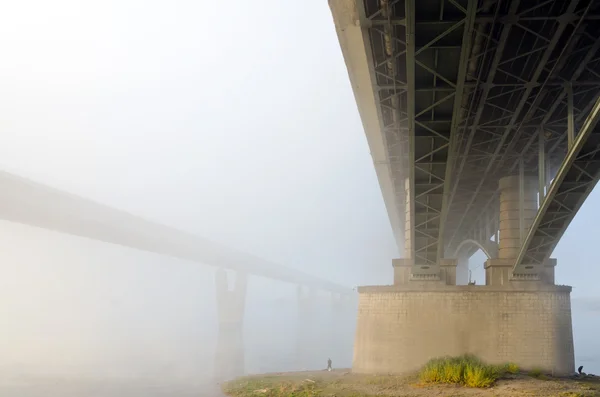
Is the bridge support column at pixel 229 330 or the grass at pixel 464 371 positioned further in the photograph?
the bridge support column at pixel 229 330

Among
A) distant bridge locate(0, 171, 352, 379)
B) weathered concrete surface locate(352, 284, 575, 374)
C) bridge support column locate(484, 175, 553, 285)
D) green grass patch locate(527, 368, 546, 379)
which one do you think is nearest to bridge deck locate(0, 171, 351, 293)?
distant bridge locate(0, 171, 352, 379)

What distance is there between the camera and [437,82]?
46.0 ft

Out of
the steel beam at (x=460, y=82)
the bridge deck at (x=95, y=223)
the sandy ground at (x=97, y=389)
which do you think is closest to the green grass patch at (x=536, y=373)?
the steel beam at (x=460, y=82)

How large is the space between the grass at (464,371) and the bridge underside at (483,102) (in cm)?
378

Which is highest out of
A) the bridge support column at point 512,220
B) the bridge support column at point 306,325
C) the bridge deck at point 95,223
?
the bridge deck at point 95,223

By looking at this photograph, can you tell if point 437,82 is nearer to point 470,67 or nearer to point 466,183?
point 470,67

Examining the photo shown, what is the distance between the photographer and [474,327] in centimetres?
2069

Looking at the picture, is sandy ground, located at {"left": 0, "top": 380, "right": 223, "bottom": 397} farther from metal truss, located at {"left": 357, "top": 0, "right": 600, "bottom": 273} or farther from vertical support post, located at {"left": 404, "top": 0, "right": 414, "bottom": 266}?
metal truss, located at {"left": 357, "top": 0, "right": 600, "bottom": 273}

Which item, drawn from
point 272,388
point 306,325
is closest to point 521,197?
point 272,388

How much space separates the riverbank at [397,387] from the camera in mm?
15547

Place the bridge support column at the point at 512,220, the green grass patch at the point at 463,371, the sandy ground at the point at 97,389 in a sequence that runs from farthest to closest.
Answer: the sandy ground at the point at 97,389 → the bridge support column at the point at 512,220 → the green grass patch at the point at 463,371

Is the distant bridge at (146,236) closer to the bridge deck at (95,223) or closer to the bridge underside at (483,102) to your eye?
the bridge deck at (95,223)

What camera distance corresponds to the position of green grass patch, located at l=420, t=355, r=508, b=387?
661 inches

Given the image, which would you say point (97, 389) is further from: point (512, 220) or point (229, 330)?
point (229, 330)
